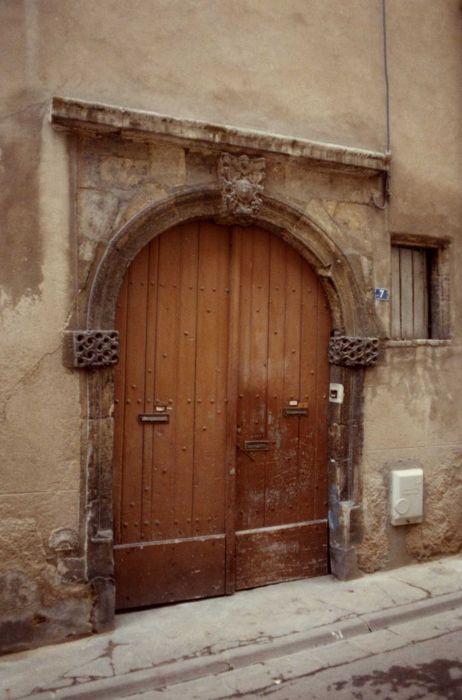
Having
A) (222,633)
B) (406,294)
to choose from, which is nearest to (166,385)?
(222,633)

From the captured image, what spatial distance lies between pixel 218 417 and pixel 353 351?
3.65ft

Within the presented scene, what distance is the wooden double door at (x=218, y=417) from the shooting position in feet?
12.8

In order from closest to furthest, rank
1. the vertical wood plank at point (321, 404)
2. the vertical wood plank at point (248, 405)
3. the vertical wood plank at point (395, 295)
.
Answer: the vertical wood plank at point (248, 405) → the vertical wood plank at point (321, 404) → the vertical wood plank at point (395, 295)

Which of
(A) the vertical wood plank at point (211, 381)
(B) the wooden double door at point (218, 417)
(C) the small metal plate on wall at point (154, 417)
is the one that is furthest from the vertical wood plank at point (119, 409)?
(A) the vertical wood plank at point (211, 381)

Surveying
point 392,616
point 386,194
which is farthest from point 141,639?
point 386,194

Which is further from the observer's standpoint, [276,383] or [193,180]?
[276,383]

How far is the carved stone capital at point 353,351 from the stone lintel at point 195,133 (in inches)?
49.9

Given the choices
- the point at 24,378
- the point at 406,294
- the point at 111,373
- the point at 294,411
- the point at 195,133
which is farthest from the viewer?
the point at 406,294

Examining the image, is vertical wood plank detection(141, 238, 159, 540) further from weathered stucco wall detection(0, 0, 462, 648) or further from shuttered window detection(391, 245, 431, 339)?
shuttered window detection(391, 245, 431, 339)

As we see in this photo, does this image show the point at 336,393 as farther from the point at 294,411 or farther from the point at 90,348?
the point at 90,348

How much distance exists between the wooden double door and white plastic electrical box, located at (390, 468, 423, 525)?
1.79 ft

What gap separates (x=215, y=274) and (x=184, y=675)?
2.48 m

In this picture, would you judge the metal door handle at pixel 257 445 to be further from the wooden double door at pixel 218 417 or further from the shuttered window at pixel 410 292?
the shuttered window at pixel 410 292

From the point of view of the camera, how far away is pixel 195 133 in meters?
3.82
